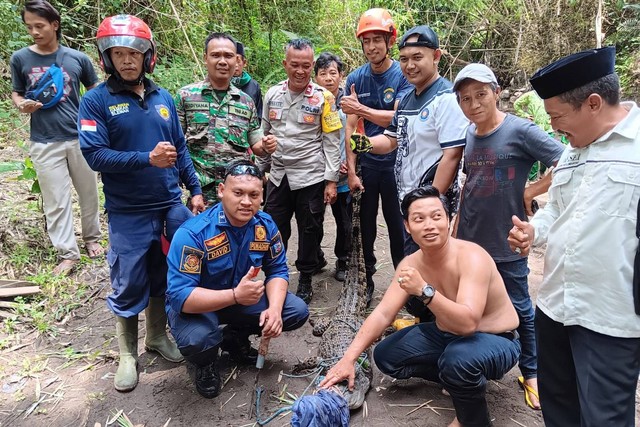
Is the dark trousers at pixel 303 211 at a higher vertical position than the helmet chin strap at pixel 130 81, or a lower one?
lower

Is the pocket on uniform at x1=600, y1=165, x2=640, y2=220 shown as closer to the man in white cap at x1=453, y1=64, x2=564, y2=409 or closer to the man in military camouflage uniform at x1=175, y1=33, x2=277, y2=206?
the man in white cap at x1=453, y1=64, x2=564, y2=409

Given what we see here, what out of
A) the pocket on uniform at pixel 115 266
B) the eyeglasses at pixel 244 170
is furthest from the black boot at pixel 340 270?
the pocket on uniform at pixel 115 266

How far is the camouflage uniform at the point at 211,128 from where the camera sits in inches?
136

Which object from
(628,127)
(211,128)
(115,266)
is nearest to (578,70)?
(628,127)

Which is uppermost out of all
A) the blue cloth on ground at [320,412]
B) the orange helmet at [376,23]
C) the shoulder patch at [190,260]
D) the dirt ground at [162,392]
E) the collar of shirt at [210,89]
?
the orange helmet at [376,23]

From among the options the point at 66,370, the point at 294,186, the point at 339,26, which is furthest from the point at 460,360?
the point at 339,26

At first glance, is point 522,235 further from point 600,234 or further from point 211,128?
point 211,128

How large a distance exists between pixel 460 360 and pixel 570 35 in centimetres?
967

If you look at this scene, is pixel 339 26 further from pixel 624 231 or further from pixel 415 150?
pixel 624 231

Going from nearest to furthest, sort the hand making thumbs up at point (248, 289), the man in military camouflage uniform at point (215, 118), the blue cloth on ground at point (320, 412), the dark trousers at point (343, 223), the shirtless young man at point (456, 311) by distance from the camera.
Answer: the blue cloth on ground at point (320, 412)
the shirtless young man at point (456, 311)
the hand making thumbs up at point (248, 289)
the man in military camouflage uniform at point (215, 118)
the dark trousers at point (343, 223)

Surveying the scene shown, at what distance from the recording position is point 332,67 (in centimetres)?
475

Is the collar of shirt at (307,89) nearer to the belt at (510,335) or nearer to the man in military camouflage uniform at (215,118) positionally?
the man in military camouflage uniform at (215,118)

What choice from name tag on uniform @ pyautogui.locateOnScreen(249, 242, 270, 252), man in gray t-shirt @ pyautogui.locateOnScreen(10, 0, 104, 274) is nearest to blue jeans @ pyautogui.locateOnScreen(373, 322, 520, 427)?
name tag on uniform @ pyautogui.locateOnScreen(249, 242, 270, 252)

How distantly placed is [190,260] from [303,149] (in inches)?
60.9
